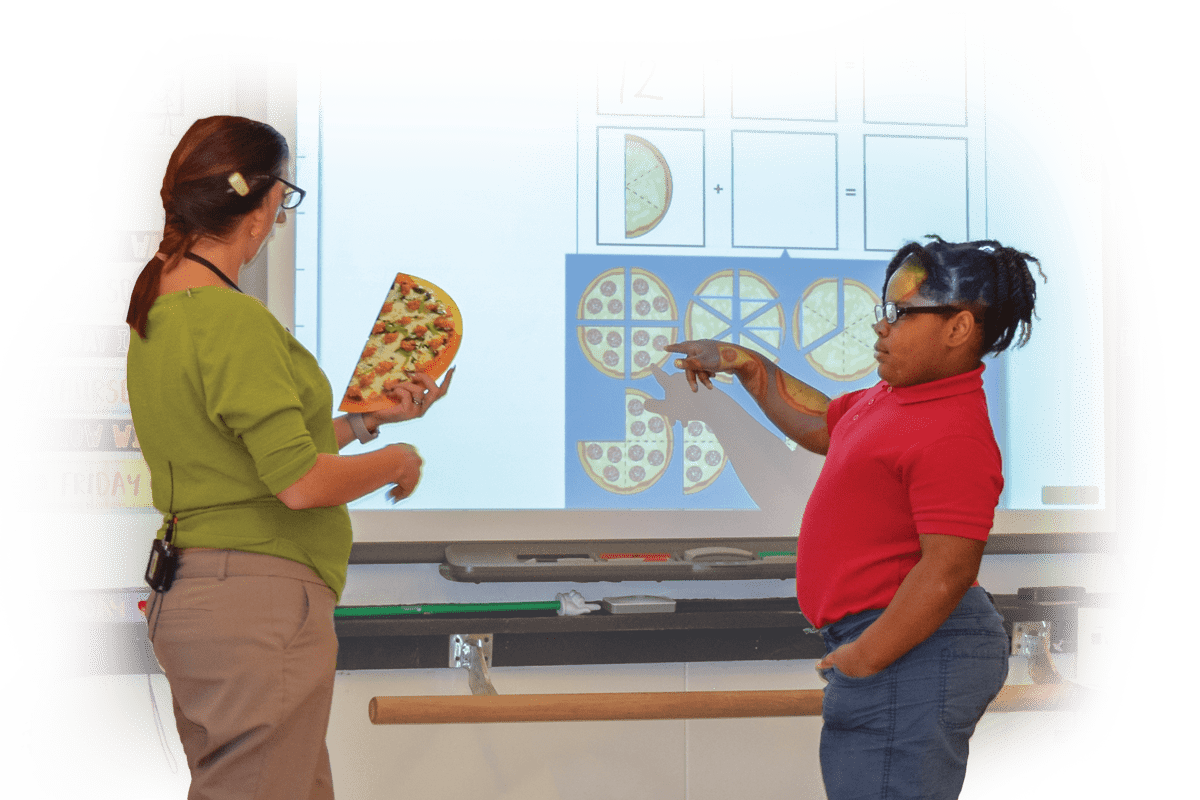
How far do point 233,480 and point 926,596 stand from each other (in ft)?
3.14

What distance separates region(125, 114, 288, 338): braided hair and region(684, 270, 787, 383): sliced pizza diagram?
1289 mm

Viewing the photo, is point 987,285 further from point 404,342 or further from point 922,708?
point 404,342

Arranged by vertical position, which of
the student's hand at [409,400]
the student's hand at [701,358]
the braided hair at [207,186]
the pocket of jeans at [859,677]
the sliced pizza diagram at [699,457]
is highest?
the braided hair at [207,186]

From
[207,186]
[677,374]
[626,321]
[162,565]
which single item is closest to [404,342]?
[626,321]

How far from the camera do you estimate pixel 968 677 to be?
58.3 inches

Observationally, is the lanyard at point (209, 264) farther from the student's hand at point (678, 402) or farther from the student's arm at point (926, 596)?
the student's hand at point (678, 402)

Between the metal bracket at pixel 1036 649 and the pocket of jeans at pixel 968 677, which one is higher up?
the pocket of jeans at pixel 968 677

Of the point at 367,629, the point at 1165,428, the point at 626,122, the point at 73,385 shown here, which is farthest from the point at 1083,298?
the point at 73,385

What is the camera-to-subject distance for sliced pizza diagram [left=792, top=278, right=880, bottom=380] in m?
2.58

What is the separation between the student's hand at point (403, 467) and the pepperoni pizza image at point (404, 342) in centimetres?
43

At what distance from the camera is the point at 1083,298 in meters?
2.65

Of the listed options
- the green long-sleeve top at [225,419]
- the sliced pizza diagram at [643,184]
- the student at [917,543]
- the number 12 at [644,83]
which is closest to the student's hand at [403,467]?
the green long-sleeve top at [225,419]

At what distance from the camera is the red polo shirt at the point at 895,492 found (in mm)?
1417

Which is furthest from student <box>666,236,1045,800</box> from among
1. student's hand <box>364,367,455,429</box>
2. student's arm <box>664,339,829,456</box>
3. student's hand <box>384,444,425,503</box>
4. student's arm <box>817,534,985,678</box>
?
student's hand <box>364,367,455,429</box>
